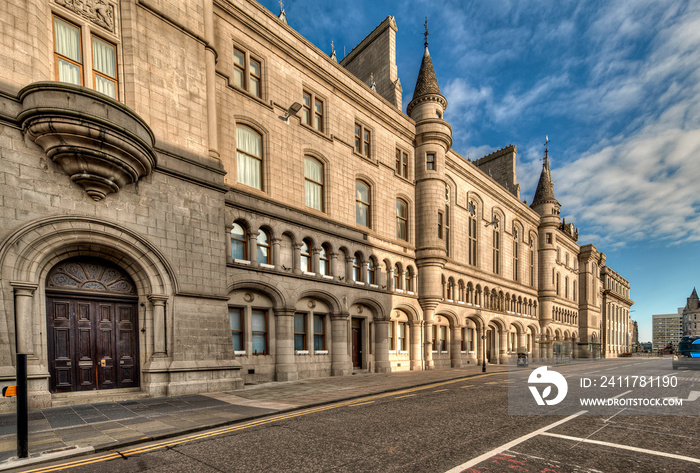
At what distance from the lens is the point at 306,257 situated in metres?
19.4

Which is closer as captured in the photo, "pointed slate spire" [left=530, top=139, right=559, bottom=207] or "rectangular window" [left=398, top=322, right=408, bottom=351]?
"rectangular window" [left=398, top=322, right=408, bottom=351]

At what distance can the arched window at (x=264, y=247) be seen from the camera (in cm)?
1728

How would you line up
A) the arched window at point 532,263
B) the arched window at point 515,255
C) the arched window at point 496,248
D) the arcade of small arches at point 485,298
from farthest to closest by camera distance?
the arched window at point 532,263
the arched window at point 515,255
the arched window at point 496,248
the arcade of small arches at point 485,298

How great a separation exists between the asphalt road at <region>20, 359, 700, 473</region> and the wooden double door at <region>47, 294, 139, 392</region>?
5.94m

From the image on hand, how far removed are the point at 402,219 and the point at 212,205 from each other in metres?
15.6

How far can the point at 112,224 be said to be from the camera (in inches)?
452

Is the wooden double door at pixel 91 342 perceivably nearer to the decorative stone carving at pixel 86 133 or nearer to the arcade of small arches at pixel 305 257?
the decorative stone carving at pixel 86 133

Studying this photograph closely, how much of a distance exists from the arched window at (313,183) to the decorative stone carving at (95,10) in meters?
10.2

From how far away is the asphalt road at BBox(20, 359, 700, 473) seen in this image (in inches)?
230

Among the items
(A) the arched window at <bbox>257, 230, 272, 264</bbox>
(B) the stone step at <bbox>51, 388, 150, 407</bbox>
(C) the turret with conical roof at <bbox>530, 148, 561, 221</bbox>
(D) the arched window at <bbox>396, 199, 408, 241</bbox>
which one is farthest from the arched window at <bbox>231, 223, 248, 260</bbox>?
(C) the turret with conical roof at <bbox>530, 148, 561, 221</bbox>

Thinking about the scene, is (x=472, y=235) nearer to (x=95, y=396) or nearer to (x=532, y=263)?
(x=532, y=263)

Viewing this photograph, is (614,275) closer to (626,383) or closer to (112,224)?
(626,383)

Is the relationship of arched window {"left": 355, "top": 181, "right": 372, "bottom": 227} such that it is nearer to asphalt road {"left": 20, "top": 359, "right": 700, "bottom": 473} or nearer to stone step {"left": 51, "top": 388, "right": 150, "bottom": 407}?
asphalt road {"left": 20, "top": 359, "right": 700, "bottom": 473}

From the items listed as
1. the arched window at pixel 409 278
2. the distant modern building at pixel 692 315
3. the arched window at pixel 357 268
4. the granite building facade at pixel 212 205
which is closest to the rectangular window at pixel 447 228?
the granite building facade at pixel 212 205
